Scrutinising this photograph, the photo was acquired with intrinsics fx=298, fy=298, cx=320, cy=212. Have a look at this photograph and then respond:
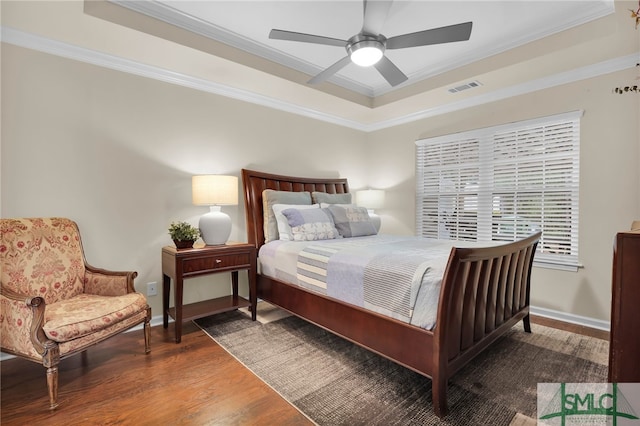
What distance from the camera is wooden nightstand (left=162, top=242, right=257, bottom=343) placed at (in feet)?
8.27

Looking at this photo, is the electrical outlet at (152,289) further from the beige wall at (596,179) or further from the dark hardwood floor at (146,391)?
the beige wall at (596,179)

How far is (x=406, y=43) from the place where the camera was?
7.18 ft

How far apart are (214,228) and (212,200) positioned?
0.27m

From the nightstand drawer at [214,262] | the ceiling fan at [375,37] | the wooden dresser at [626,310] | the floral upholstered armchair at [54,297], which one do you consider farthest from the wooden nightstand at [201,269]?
the wooden dresser at [626,310]

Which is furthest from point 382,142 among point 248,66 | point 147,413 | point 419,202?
point 147,413

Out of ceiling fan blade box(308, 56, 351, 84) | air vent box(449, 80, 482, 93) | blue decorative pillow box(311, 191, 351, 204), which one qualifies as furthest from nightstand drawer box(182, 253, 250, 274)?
air vent box(449, 80, 482, 93)

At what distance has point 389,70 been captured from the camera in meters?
2.51

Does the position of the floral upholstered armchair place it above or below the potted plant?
below

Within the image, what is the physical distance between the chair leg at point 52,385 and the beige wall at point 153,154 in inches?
44.1

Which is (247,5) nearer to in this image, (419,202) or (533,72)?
(533,72)

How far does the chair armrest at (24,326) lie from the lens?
1.70m

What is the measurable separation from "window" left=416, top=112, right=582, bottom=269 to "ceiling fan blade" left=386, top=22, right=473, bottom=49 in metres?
1.86

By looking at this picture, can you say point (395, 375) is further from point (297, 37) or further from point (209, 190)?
point (297, 37)

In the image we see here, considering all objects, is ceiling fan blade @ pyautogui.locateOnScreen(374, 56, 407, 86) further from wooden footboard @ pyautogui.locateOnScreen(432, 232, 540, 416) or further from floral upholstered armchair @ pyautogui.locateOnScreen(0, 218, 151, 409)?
floral upholstered armchair @ pyautogui.locateOnScreen(0, 218, 151, 409)
